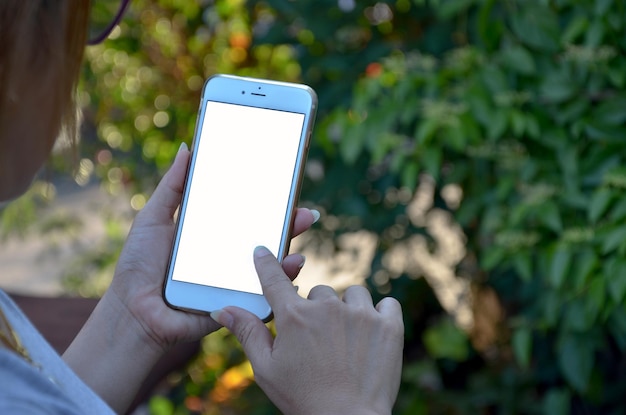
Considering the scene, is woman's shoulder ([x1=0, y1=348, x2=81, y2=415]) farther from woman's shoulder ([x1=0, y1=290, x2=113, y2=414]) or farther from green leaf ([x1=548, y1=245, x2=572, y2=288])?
green leaf ([x1=548, y1=245, x2=572, y2=288])

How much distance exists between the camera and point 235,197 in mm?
1091

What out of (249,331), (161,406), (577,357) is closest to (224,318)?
(249,331)

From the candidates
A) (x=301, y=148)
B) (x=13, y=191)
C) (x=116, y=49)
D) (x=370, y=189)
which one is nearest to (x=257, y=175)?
(x=301, y=148)

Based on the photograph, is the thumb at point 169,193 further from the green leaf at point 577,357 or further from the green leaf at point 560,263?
the green leaf at point 577,357

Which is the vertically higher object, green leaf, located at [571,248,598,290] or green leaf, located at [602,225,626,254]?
green leaf, located at [602,225,626,254]

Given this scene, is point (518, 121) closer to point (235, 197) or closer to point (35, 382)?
point (235, 197)

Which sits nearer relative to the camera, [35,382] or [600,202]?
[35,382]

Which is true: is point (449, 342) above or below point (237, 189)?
below

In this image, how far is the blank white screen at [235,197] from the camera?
106cm

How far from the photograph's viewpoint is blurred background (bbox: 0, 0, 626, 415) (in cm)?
147

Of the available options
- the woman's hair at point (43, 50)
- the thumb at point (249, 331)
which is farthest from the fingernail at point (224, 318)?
the woman's hair at point (43, 50)

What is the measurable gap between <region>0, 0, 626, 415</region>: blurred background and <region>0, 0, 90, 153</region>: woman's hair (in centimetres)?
16

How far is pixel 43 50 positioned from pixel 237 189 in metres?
0.47

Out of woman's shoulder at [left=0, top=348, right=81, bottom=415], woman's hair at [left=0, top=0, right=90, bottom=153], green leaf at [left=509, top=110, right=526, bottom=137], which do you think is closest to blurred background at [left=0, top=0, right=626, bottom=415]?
green leaf at [left=509, top=110, right=526, bottom=137]
